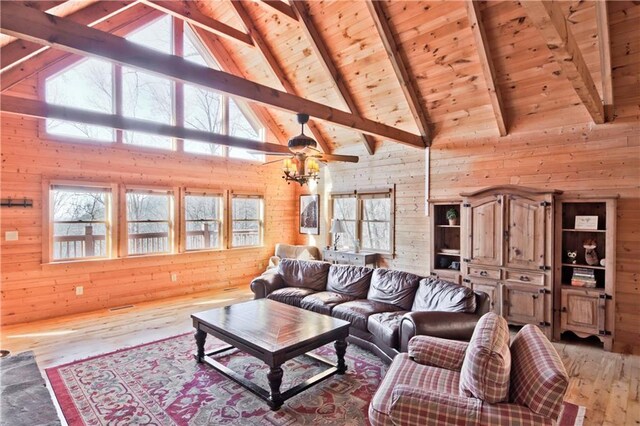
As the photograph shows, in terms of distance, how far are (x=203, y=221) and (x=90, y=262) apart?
6.52 ft

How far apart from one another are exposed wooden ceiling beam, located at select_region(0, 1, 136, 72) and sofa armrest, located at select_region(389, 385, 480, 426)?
526 centimetres

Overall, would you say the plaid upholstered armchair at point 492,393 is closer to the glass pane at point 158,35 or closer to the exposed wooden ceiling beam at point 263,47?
the exposed wooden ceiling beam at point 263,47

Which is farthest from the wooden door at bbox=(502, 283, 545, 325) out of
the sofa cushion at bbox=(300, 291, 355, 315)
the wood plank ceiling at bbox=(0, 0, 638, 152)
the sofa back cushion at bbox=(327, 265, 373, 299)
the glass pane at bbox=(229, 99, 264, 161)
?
the glass pane at bbox=(229, 99, 264, 161)

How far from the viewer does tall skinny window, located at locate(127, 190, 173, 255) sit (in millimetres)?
5824

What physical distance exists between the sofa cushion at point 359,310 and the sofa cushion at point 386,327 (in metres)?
0.10

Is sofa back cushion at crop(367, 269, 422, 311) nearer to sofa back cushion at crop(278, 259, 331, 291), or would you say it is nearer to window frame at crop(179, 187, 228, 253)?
sofa back cushion at crop(278, 259, 331, 291)

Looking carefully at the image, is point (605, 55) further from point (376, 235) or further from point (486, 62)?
point (376, 235)

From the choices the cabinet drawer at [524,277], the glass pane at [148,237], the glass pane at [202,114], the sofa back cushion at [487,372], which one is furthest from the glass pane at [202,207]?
Result: the sofa back cushion at [487,372]

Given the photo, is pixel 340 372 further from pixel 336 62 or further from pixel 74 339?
pixel 336 62

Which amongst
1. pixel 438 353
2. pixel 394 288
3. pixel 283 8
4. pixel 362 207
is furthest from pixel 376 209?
pixel 438 353

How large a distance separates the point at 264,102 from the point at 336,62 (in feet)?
8.55

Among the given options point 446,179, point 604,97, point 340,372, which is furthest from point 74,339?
point 604,97

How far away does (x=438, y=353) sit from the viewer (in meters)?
2.45

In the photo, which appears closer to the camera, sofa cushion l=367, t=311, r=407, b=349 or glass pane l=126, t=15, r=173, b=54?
sofa cushion l=367, t=311, r=407, b=349
